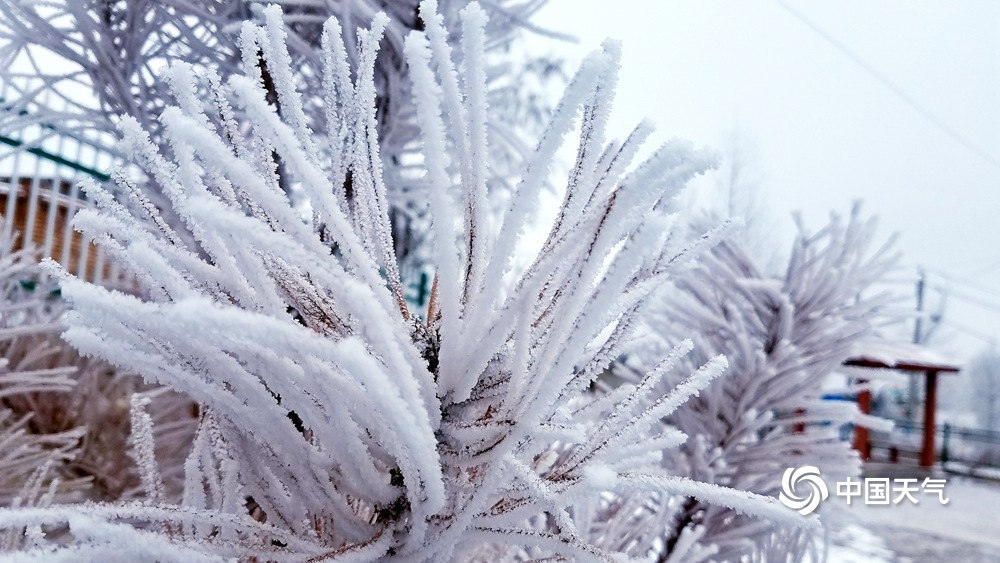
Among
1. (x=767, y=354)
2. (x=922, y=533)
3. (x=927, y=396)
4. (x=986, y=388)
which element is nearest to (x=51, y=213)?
(x=767, y=354)

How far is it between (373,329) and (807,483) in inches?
32.4

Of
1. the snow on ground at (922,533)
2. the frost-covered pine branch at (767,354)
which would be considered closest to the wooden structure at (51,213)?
the frost-covered pine branch at (767,354)

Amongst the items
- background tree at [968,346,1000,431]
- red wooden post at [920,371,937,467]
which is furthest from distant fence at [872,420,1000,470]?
background tree at [968,346,1000,431]

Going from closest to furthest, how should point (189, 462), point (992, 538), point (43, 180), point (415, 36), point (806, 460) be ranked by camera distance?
point (415, 36)
point (189, 462)
point (806, 460)
point (43, 180)
point (992, 538)

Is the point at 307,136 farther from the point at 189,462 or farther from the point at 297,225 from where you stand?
the point at 189,462

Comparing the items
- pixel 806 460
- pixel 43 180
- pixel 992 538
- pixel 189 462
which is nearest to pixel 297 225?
pixel 189 462

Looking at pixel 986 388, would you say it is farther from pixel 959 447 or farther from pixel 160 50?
pixel 160 50

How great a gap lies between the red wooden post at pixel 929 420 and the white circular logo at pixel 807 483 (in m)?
8.79

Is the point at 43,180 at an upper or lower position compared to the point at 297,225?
upper

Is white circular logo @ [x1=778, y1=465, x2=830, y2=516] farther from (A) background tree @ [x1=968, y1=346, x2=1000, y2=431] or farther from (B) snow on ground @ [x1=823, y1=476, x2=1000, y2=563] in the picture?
(A) background tree @ [x1=968, y1=346, x2=1000, y2=431]

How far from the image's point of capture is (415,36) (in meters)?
0.27

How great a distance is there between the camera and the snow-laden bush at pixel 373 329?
0.26 m

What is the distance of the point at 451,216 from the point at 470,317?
6cm

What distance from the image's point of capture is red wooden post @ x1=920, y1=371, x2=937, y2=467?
8.22 metres
